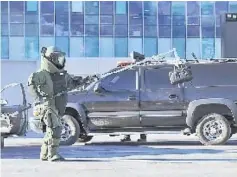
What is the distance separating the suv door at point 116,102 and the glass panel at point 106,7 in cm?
3758

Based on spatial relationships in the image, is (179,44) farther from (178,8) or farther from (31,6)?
(31,6)

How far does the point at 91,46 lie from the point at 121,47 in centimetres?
248

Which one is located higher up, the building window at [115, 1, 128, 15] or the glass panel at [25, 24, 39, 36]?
the building window at [115, 1, 128, 15]

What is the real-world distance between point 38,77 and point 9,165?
1301mm

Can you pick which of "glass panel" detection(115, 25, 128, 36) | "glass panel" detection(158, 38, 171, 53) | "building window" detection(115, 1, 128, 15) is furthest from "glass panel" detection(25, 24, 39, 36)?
"glass panel" detection(158, 38, 171, 53)

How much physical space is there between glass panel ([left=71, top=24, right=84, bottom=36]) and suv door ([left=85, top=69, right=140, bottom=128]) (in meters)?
38.0

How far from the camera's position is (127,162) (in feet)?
28.6

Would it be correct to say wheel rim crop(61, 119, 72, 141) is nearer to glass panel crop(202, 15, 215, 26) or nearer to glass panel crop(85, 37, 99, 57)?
glass panel crop(85, 37, 99, 57)

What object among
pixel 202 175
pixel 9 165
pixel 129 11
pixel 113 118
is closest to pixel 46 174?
pixel 9 165

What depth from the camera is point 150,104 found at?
468 inches

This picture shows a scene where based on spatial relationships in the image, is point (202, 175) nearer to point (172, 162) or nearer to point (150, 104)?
point (172, 162)

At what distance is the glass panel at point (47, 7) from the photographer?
163 feet

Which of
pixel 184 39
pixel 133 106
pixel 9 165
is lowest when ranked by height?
pixel 9 165

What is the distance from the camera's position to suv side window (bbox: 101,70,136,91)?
12070 mm
